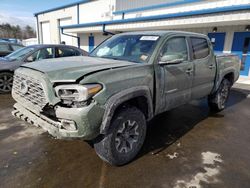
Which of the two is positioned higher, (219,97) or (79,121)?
(79,121)

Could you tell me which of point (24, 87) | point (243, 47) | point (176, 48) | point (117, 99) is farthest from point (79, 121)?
point (243, 47)

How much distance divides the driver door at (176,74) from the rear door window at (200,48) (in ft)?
0.99

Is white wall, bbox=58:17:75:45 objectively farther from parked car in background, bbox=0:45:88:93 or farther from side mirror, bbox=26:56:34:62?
side mirror, bbox=26:56:34:62

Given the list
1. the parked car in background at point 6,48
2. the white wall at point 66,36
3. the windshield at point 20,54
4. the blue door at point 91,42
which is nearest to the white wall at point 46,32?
the white wall at point 66,36

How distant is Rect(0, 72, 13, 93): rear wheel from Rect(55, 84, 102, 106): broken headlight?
4952mm

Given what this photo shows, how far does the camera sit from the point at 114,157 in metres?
2.71

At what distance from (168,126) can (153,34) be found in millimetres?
2056

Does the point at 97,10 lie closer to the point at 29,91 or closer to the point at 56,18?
the point at 56,18

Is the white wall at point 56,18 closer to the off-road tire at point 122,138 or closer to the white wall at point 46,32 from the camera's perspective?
the white wall at point 46,32

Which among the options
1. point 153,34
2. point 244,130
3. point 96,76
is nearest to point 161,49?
point 153,34

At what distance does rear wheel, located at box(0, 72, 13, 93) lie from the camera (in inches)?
246

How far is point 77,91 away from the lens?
228 centimetres

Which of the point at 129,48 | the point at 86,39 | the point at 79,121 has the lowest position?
the point at 79,121

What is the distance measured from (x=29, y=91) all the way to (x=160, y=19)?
10.2 meters
